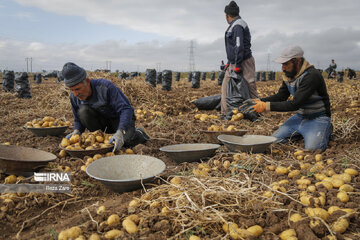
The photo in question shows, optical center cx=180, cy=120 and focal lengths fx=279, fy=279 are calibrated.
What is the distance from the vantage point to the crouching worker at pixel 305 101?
3504 mm

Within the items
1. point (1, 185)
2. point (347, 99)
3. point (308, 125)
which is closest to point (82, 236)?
point (1, 185)

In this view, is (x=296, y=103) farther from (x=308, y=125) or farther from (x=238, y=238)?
(x=238, y=238)

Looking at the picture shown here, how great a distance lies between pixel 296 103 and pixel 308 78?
0.34 m

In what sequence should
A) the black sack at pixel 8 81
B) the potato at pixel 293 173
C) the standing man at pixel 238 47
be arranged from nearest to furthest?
the potato at pixel 293 173, the standing man at pixel 238 47, the black sack at pixel 8 81

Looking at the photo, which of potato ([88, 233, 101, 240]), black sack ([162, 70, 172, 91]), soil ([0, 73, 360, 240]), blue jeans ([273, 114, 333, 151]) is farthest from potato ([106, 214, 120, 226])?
black sack ([162, 70, 172, 91])

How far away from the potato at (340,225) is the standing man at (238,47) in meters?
3.92

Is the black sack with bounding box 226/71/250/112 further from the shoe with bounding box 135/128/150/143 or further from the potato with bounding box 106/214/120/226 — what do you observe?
the potato with bounding box 106/214/120/226

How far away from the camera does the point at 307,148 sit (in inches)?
141

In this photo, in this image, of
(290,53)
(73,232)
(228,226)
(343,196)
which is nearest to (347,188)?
(343,196)

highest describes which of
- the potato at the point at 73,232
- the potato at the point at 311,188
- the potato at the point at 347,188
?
the potato at the point at 347,188

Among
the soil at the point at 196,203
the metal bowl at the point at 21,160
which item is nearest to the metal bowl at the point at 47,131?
the soil at the point at 196,203

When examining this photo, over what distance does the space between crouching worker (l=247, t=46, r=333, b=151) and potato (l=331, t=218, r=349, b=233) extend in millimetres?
1937

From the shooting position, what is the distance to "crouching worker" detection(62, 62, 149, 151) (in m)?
3.11

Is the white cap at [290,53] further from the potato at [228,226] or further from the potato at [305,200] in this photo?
the potato at [228,226]
